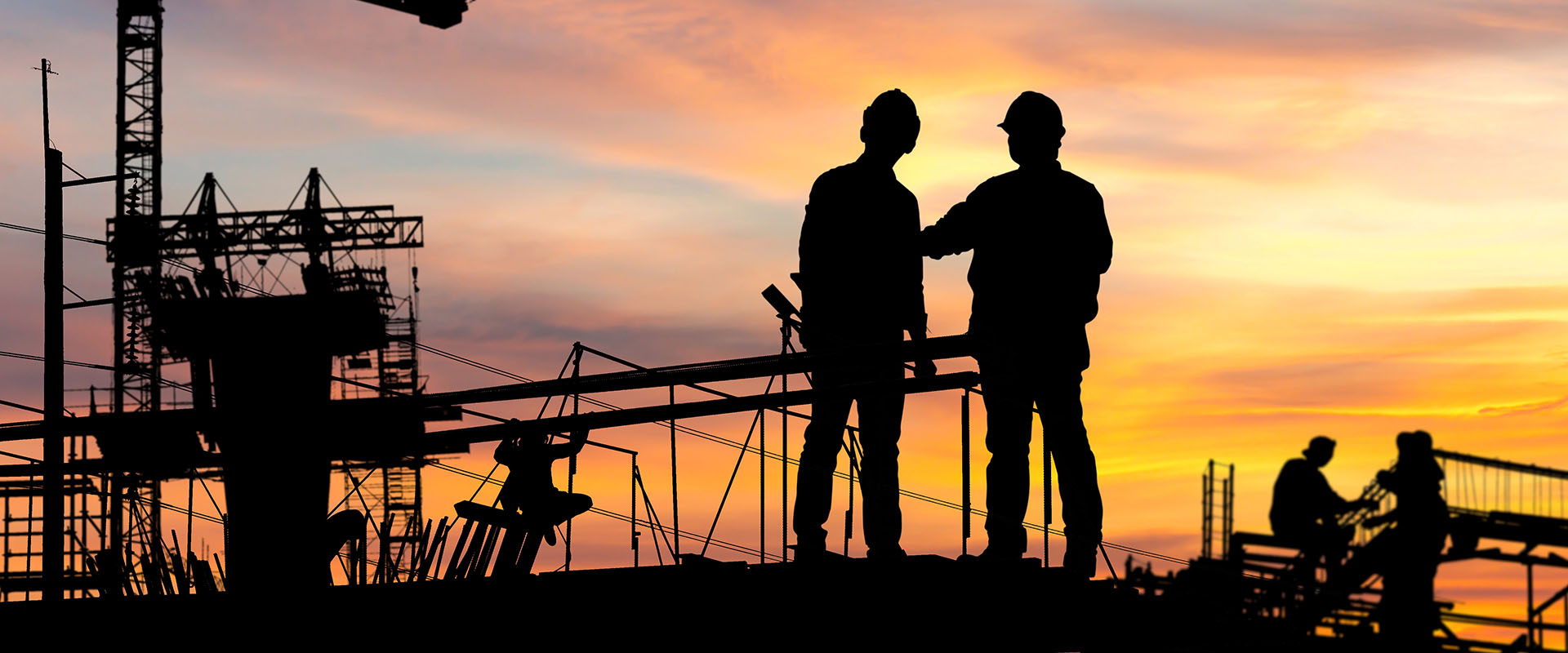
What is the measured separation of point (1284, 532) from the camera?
14.3m

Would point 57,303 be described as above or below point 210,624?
above

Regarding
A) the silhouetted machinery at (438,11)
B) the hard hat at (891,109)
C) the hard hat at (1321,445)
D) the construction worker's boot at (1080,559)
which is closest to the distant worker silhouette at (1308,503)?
the hard hat at (1321,445)

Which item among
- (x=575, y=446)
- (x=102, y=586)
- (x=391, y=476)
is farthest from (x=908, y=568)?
(x=391, y=476)

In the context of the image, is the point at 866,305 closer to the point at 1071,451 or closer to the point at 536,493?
→ the point at 1071,451

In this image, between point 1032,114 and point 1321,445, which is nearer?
point 1032,114

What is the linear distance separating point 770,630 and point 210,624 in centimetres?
289

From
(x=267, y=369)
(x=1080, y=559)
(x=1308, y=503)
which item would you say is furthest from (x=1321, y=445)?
(x=267, y=369)

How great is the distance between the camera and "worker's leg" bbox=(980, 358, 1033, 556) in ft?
28.7

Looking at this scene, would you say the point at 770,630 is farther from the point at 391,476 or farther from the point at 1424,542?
the point at 391,476

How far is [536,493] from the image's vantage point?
954cm

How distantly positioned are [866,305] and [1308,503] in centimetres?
648

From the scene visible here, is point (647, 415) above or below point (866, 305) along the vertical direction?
below

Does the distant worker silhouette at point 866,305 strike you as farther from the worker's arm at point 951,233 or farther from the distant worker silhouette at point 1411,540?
the distant worker silhouette at point 1411,540

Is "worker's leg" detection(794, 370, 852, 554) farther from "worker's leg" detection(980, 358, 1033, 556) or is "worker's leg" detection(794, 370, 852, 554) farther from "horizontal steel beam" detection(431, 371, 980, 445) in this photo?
"worker's leg" detection(980, 358, 1033, 556)
